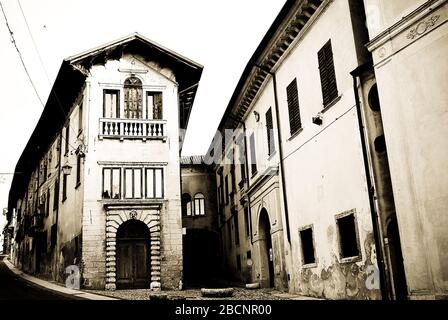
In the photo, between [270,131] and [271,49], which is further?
[270,131]

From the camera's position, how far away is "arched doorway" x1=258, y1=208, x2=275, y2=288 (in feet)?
67.6

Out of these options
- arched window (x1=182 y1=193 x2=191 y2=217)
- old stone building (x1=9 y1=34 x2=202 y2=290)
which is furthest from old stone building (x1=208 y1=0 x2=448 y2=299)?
arched window (x1=182 y1=193 x2=191 y2=217)

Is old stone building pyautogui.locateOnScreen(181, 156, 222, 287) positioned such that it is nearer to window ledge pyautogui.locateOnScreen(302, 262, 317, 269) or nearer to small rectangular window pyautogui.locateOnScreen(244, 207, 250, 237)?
small rectangular window pyautogui.locateOnScreen(244, 207, 250, 237)

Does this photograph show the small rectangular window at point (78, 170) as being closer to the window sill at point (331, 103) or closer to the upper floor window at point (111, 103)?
the upper floor window at point (111, 103)

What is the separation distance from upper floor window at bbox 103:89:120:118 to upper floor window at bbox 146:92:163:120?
1327 millimetres

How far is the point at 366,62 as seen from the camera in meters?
12.0

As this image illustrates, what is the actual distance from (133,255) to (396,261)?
11.7 meters

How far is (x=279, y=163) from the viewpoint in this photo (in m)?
18.0

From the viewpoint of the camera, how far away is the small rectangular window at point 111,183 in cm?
1986

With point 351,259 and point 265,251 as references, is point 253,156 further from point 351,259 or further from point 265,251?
point 351,259

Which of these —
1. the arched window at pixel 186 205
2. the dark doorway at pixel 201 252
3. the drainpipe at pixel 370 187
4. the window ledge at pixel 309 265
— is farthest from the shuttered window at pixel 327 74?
the arched window at pixel 186 205

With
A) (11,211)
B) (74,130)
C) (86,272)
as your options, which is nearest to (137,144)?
(74,130)

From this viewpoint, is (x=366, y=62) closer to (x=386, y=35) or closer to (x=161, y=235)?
(x=386, y=35)

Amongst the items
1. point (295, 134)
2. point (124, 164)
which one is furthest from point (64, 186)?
point (295, 134)
